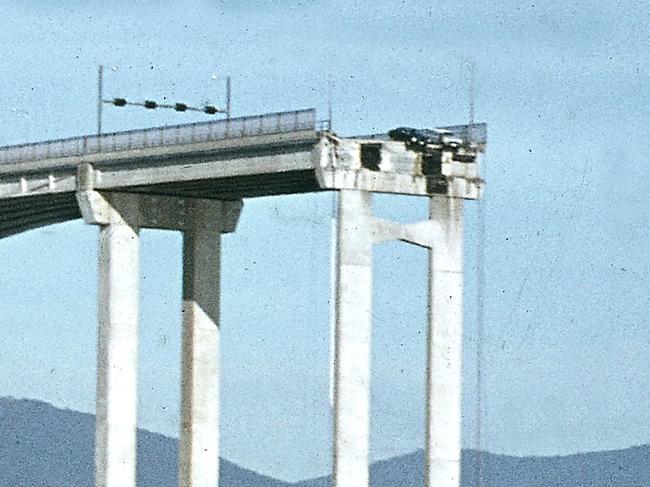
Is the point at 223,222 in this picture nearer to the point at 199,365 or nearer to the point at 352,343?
the point at 199,365

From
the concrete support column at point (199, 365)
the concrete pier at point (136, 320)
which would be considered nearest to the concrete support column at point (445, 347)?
the concrete pier at point (136, 320)

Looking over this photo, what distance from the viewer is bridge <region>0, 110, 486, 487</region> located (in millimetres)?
122688

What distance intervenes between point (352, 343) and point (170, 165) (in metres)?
14.7

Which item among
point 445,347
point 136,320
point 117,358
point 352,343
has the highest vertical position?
point 136,320

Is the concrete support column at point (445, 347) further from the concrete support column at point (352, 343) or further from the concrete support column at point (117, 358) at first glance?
the concrete support column at point (117, 358)

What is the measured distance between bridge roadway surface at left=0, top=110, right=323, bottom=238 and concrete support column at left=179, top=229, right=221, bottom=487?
2.98 metres

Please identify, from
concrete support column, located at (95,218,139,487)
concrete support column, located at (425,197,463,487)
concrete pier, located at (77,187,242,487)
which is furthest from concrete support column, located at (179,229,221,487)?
concrete support column, located at (425,197,463,487)

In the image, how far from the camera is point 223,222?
5635 inches

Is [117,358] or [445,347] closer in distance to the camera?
[445,347]

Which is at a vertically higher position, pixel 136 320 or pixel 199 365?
pixel 136 320

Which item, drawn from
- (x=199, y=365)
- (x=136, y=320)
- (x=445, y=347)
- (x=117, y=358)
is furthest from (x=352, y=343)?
(x=199, y=365)

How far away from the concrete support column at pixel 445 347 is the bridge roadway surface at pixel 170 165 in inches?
238

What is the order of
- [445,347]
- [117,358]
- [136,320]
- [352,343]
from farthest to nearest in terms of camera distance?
[136,320] < [117,358] < [445,347] < [352,343]

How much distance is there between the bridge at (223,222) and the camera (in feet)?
403
